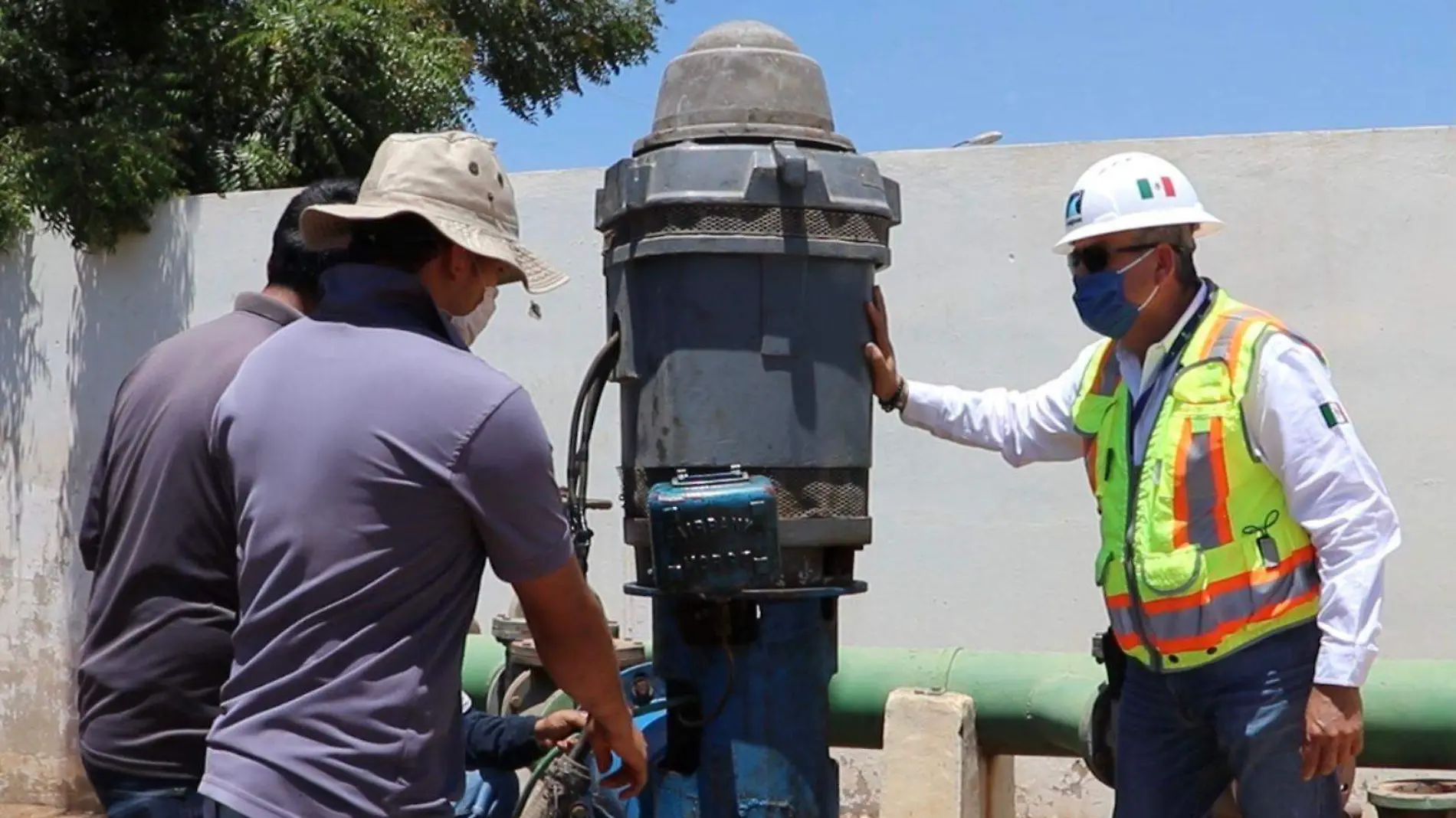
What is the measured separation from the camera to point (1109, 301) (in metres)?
3.14

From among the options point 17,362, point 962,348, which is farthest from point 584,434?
point 17,362

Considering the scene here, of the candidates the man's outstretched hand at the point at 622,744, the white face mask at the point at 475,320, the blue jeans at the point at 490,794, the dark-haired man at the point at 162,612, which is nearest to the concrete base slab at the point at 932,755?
the blue jeans at the point at 490,794

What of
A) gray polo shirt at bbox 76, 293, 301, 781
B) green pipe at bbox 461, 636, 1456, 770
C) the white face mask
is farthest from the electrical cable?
green pipe at bbox 461, 636, 1456, 770

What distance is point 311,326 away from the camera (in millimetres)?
2174

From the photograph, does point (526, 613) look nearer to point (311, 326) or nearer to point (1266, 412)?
point (311, 326)

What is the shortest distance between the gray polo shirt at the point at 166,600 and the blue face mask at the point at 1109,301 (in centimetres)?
158

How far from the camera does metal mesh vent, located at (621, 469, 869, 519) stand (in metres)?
2.98

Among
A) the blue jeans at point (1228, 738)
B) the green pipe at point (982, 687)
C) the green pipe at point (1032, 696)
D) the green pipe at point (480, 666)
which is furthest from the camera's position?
the green pipe at point (480, 666)

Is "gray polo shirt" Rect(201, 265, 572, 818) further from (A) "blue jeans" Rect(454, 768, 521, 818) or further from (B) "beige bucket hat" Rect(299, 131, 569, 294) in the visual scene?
(A) "blue jeans" Rect(454, 768, 521, 818)

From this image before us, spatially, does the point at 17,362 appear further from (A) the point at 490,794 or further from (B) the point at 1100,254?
(B) the point at 1100,254

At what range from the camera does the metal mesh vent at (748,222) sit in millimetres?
2965

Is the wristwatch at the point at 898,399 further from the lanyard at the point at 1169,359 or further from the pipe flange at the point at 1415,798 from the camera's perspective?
the pipe flange at the point at 1415,798

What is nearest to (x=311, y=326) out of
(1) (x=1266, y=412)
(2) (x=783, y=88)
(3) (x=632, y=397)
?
(3) (x=632, y=397)

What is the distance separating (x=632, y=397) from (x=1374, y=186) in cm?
326
